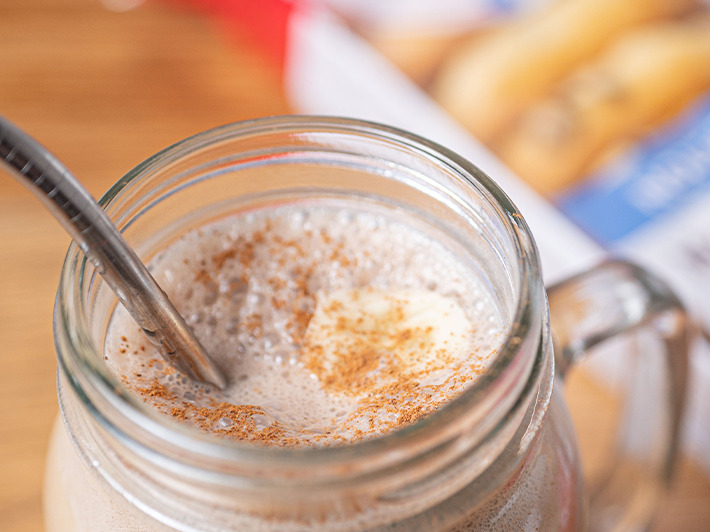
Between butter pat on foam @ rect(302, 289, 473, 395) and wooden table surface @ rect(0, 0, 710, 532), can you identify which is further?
wooden table surface @ rect(0, 0, 710, 532)

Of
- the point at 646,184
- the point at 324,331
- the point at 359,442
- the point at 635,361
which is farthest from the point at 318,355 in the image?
the point at 646,184

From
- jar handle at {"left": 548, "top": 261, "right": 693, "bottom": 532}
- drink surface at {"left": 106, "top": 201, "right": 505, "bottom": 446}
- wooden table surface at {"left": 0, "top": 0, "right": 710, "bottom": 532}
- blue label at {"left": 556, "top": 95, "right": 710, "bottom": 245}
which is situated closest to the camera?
drink surface at {"left": 106, "top": 201, "right": 505, "bottom": 446}

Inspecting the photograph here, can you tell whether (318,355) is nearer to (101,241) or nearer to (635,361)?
(101,241)

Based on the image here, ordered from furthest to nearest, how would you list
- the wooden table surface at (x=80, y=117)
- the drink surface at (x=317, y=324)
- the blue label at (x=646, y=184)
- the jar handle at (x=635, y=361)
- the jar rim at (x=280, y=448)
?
the blue label at (x=646, y=184)
the wooden table surface at (x=80, y=117)
the jar handle at (x=635, y=361)
the drink surface at (x=317, y=324)
the jar rim at (x=280, y=448)

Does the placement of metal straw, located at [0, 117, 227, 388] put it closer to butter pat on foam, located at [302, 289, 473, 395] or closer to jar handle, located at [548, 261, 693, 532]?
butter pat on foam, located at [302, 289, 473, 395]

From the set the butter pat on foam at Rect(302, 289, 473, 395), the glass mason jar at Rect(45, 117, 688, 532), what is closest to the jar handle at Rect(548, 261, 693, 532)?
the glass mason jar at Rect(45, 117, 688, 532)

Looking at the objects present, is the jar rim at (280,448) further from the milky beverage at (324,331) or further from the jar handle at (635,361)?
the jar handle at (635,361)

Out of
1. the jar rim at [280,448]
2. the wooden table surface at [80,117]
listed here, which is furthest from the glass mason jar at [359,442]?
the wooden table surface at [80,117]
